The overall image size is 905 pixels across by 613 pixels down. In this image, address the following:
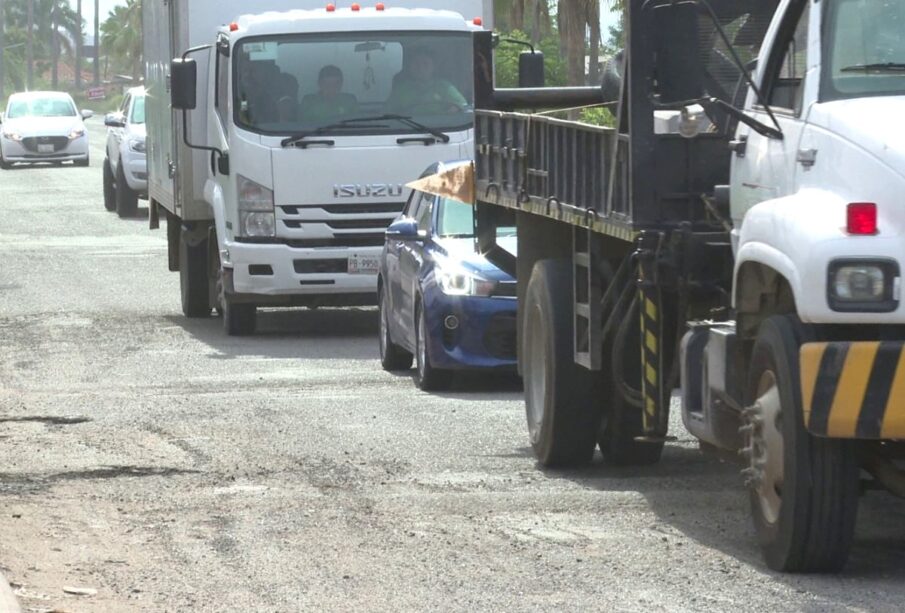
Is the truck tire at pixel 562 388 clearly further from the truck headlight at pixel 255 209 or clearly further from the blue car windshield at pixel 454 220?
the truck headlight at pixel 255 209

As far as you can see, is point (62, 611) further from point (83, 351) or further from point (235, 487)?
point (83, 351)

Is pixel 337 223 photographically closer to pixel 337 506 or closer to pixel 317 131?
pixel 317 131

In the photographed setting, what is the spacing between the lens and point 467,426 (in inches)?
461

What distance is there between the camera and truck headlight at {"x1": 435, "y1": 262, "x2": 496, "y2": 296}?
1335cm

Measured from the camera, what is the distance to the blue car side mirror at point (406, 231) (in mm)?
14242

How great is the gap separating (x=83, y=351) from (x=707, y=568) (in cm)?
959

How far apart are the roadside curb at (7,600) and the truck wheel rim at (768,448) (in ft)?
8.22

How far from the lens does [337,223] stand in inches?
675

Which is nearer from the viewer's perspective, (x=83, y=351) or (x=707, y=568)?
(x=707, y=568)

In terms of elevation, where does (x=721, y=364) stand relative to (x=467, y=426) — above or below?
above

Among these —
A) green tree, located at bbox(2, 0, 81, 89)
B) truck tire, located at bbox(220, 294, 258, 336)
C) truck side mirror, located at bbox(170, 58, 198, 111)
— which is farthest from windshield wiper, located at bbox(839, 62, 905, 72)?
green tree, located at bbox(2, 0, 81, 89)

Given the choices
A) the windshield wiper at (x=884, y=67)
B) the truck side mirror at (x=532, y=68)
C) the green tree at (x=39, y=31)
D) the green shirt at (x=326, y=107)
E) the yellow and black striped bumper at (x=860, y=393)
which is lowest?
the green tree at (x=39, y=31)

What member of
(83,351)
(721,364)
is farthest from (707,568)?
(83,351)

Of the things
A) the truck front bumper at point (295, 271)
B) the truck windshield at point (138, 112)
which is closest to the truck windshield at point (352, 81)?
the truck front bumper at point (295, 271)
